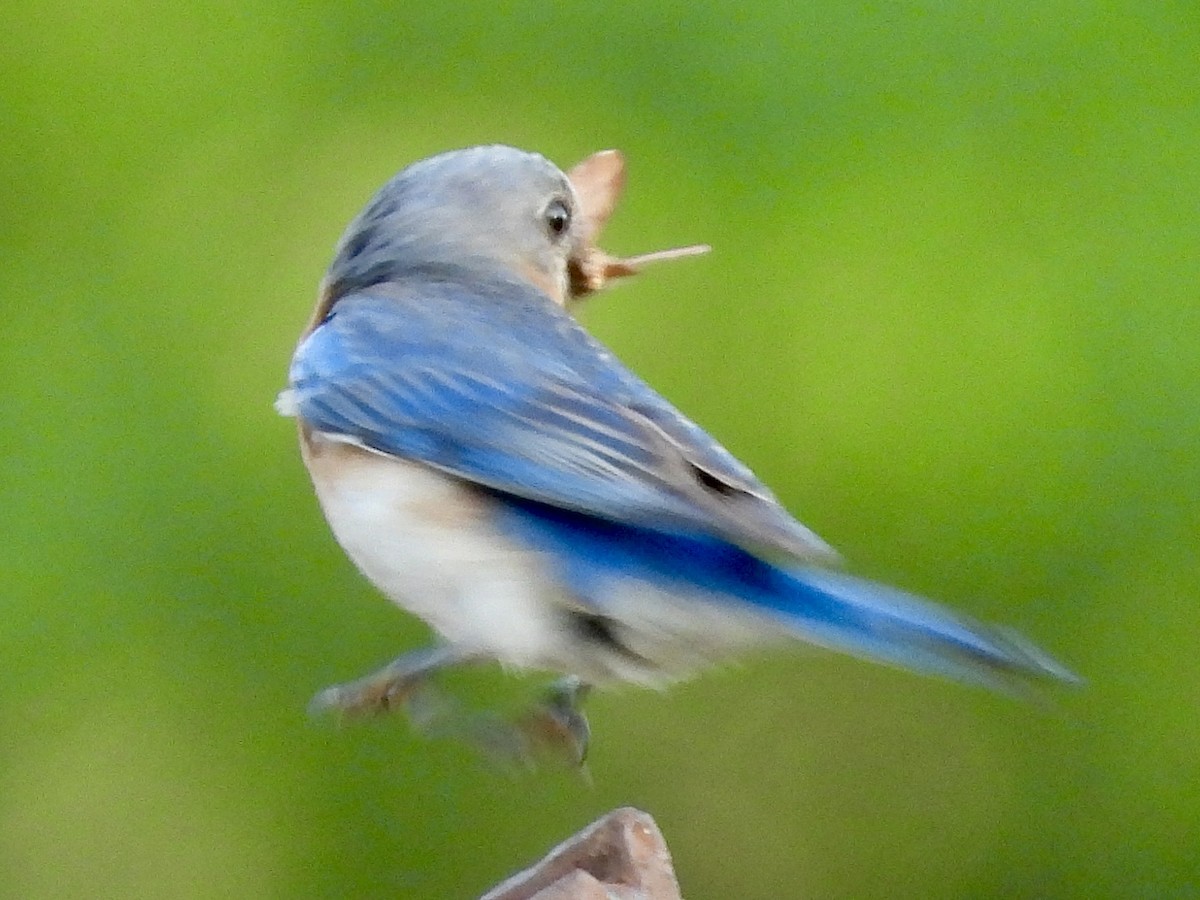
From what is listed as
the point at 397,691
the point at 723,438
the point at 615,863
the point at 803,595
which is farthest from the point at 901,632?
the point at 723,438

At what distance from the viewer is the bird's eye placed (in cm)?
131

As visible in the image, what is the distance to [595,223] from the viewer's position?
139cm

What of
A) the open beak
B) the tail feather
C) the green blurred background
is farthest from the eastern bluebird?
the green blurred background

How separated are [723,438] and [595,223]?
24.6 inches

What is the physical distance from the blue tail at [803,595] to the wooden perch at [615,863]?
0.43 ft

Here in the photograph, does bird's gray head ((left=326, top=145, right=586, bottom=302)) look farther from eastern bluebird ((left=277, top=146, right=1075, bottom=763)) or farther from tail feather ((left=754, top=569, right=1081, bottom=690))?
tail feather ((left=754, top=569, right=1081, bottom=690))

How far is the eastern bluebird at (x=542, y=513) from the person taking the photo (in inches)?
36.2

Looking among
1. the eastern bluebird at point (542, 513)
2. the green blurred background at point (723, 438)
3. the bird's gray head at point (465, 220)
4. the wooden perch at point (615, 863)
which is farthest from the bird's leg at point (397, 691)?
the green blurred background at point (723, 438)

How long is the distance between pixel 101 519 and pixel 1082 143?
1231mm

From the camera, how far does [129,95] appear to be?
208cm

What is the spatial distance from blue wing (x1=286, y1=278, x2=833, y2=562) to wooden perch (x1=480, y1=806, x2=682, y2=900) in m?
0.18

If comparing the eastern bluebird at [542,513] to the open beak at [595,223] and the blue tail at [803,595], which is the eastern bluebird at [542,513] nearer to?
the blue tail at [803,595]

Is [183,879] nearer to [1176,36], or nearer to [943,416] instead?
[943,416]

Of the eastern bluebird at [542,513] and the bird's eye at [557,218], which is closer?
the eastern bluebird at [542,513]
